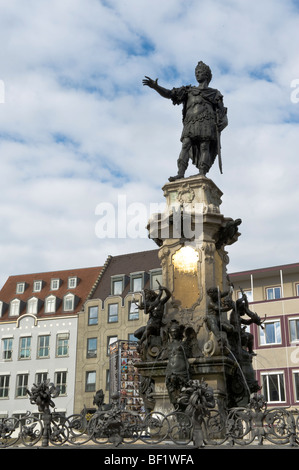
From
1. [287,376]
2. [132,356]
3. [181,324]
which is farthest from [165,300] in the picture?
[287,376]

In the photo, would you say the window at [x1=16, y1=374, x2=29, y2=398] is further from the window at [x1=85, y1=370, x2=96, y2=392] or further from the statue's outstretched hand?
the statue's outstretched hand

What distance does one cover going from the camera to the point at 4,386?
50.2 meters

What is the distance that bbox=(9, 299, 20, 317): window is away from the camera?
53500mm

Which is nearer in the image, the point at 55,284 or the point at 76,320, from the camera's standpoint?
the point at 76,320

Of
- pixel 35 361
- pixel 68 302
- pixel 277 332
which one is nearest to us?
pixel 277 332

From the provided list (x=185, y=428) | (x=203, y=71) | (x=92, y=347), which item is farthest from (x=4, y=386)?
(x=185, y=428)

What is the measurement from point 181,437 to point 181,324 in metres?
3.13

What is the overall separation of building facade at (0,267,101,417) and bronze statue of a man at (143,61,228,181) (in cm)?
3698

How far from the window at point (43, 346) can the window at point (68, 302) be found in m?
3.02

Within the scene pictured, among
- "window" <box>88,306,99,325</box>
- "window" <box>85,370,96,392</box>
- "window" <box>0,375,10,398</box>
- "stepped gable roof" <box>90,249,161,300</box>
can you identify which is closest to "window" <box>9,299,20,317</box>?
"window" <box>0,375,10,398</box>

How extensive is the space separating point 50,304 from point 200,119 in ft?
134

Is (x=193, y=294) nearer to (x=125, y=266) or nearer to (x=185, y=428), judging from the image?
(x=185, y=428)
